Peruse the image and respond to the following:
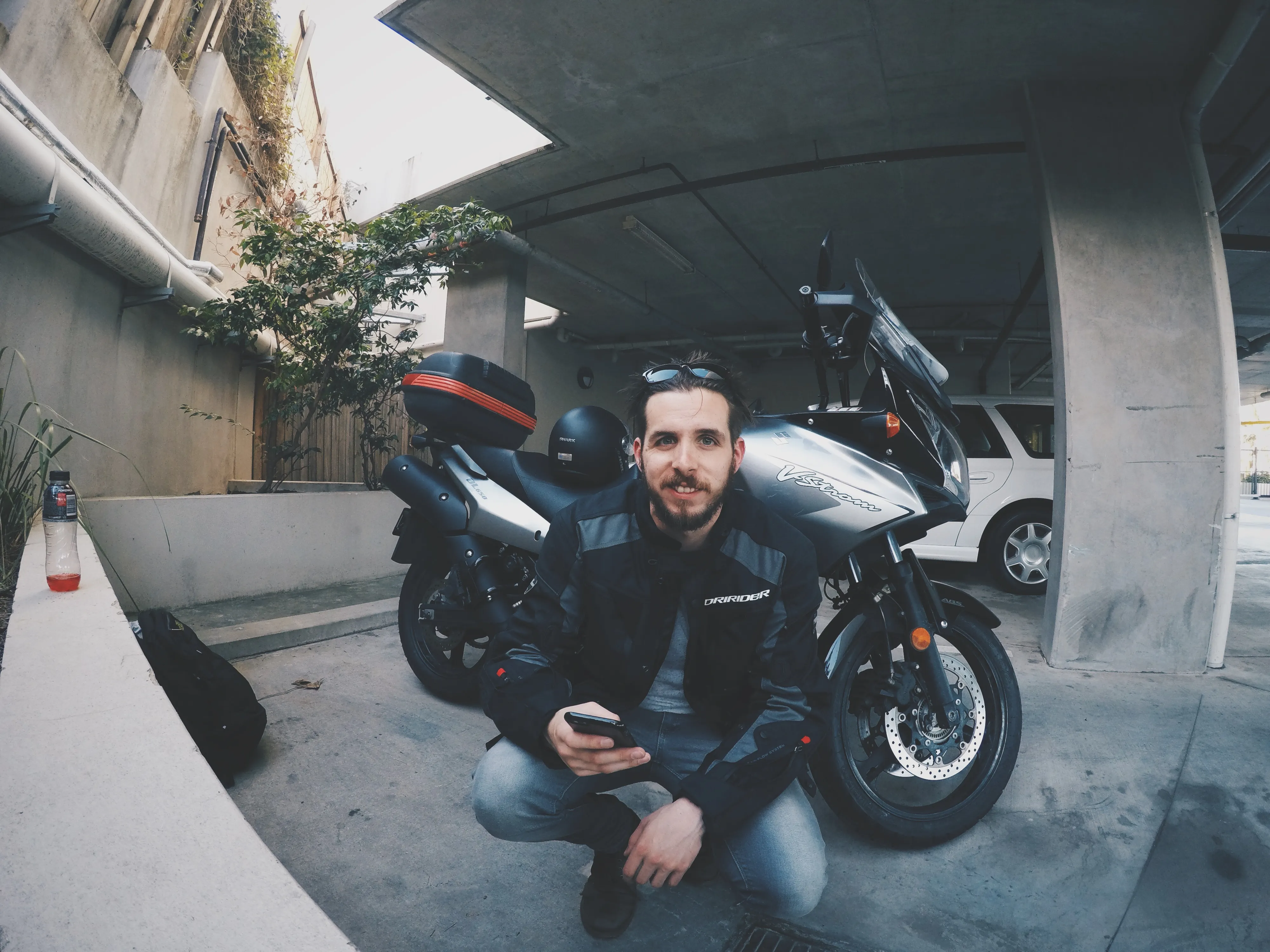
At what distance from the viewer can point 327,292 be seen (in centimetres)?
446

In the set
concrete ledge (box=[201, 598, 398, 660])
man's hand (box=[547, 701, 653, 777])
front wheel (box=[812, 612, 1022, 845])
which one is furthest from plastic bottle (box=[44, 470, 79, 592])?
front wheel (box=[812, 612, 1022, 845])

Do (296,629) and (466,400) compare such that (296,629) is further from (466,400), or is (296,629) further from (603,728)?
(603,728)

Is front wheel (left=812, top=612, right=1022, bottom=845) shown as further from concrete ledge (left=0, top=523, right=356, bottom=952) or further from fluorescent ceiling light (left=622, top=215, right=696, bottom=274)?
fluorescent ceiling light (left=622, top=215, right=696, bottom=274)

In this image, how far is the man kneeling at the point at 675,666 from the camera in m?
1.19

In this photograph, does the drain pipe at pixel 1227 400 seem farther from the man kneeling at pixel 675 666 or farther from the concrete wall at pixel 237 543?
the concrete wall at pixel 237 543

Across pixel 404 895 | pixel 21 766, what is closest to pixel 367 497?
pixel 404 895

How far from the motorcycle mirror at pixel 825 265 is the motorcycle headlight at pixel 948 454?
0.43 metres

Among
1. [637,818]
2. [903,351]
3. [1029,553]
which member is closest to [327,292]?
[903,351]

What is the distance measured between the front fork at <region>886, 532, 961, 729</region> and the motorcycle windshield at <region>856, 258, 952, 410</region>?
1.53 ft

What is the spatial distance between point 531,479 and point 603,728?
140 centimetres

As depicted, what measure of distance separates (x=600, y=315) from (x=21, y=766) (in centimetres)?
863

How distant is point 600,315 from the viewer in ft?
29.5

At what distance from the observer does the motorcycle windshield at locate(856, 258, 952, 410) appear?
180cm

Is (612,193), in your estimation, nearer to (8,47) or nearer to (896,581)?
(8,47)
